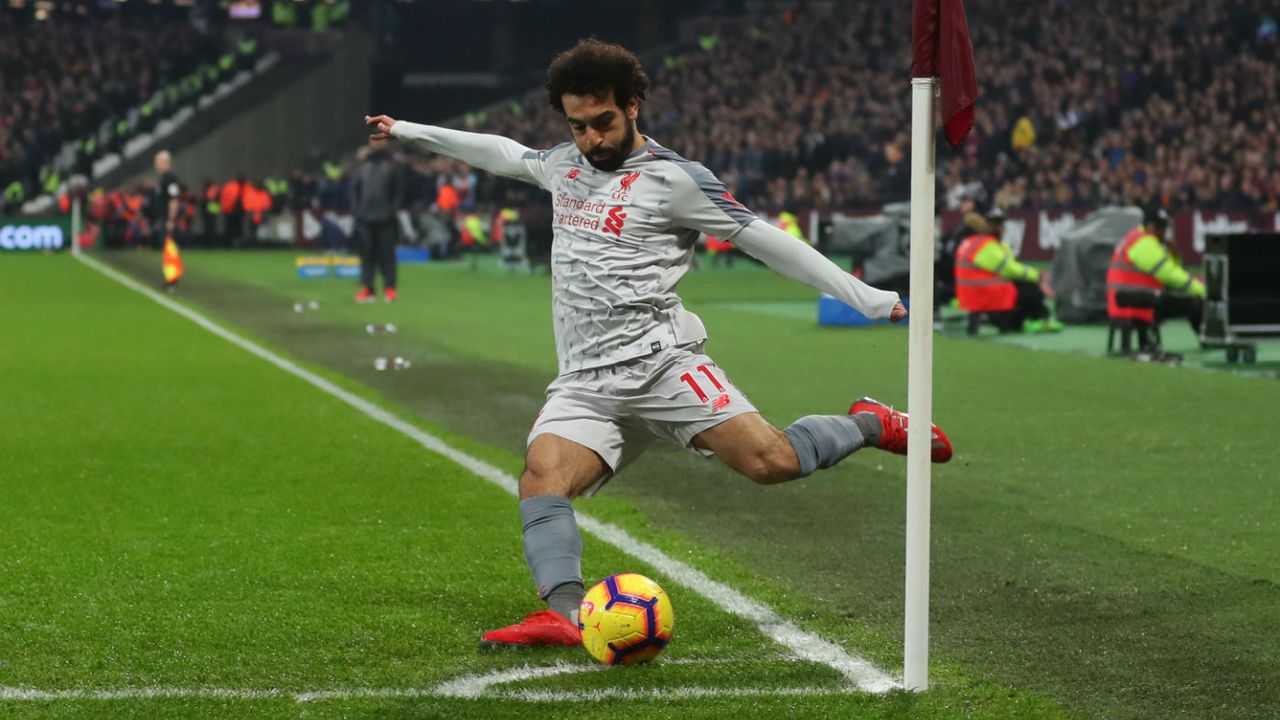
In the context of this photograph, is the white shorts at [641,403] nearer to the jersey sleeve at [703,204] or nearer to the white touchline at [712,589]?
the jersey sleeve at [703,204]

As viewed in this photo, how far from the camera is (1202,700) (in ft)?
17.8

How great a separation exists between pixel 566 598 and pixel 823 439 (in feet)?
3.73

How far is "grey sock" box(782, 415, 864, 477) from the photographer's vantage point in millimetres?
6316

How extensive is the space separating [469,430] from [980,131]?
31405 mm

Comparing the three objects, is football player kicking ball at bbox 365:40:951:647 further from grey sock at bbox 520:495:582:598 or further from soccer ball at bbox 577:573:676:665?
soccer ball at bbox 577:573:676:665

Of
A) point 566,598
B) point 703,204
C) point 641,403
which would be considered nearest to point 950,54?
point 703,204

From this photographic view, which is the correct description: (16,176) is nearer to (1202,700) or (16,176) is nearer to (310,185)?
(310,185)

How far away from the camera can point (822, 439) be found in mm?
6430

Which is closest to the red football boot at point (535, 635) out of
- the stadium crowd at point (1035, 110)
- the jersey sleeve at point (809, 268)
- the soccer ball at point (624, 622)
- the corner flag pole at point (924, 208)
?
the soccer ball at point (624, 622)

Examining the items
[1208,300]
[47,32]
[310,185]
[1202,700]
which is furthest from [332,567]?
[47,32]

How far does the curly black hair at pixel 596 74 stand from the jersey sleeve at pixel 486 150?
0.41 m

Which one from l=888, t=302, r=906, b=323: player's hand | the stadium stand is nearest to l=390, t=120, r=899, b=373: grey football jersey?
l=888, t=302, r=906, b=323: player's hand

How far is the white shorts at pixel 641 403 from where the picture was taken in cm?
612

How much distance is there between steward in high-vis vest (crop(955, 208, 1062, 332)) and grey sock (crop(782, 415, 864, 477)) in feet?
A: 46.3
